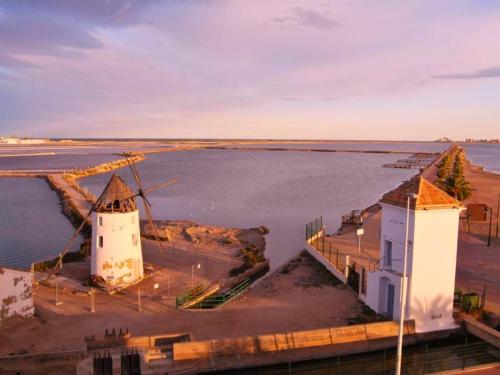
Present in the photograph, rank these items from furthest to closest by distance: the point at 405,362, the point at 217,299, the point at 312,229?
the point at 312,229 < the point at 217,299 < the point at 405,362

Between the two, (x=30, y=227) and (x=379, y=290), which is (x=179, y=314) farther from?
(x=30, y=227)

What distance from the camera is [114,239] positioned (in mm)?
26344

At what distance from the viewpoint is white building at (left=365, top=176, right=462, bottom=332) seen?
65.2ft

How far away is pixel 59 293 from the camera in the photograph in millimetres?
24938

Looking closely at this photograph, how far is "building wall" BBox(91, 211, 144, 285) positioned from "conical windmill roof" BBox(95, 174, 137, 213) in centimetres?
39

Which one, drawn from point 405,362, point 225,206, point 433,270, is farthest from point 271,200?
point 405,362

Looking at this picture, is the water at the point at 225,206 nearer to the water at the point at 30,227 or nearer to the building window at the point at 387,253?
the water at the point at 30,227

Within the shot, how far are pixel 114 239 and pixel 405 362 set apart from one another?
17092 mm

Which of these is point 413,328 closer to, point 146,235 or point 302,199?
point 146,235

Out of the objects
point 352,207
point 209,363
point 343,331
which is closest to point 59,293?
point 209,363

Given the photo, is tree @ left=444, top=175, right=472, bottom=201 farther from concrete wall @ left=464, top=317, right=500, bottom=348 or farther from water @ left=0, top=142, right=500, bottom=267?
concrete wall @ left=464, top=317, right=500, bottom=348

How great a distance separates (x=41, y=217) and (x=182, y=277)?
30009mm

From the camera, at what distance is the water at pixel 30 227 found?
35656mm

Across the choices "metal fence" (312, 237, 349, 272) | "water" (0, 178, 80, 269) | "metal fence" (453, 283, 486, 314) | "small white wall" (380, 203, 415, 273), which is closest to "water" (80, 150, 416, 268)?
"metal fence" (312, 237, 349, 272)
